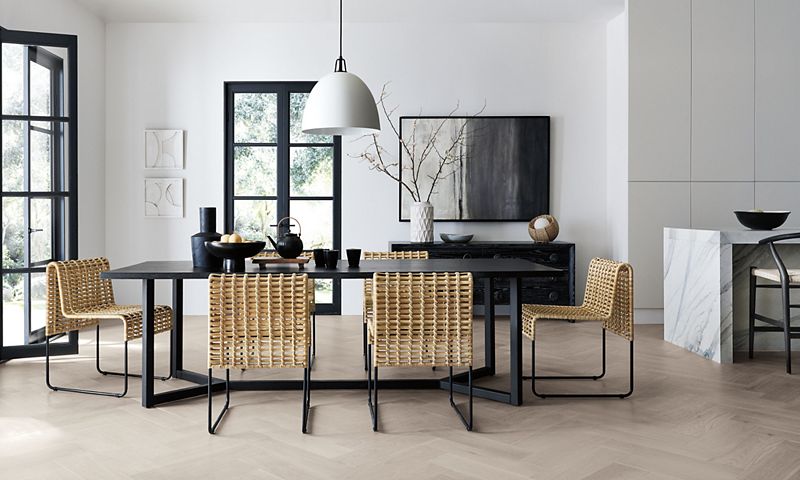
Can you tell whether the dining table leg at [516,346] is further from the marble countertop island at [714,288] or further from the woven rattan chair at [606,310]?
the marble countertop island at [714,288]

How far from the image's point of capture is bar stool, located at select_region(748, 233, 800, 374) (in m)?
4.34

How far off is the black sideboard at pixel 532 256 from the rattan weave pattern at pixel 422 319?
3202mm

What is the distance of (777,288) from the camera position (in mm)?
5004

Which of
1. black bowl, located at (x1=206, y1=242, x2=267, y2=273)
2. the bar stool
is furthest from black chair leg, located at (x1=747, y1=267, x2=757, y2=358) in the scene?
black bowl, located at (x1=206, y1=242, x2=267, y2=273)

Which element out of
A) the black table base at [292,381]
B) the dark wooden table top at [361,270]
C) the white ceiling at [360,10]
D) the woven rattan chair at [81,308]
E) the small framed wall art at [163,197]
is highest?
the white ceiling at [360,10]

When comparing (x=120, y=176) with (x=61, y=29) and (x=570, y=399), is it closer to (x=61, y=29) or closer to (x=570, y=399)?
(x=61, y=29)

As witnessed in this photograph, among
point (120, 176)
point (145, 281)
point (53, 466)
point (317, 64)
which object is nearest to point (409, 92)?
point (317, 64)

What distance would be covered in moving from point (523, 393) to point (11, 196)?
382 cm

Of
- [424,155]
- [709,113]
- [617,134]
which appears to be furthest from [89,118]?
[709,113]

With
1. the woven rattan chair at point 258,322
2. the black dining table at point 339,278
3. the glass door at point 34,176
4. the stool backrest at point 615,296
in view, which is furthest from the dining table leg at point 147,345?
the stool backrest at point 615,296

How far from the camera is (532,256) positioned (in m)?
6.44

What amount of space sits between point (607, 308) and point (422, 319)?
1.29m

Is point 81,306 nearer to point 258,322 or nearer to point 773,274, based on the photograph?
point 258,322

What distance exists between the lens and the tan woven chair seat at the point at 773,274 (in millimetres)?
4375
